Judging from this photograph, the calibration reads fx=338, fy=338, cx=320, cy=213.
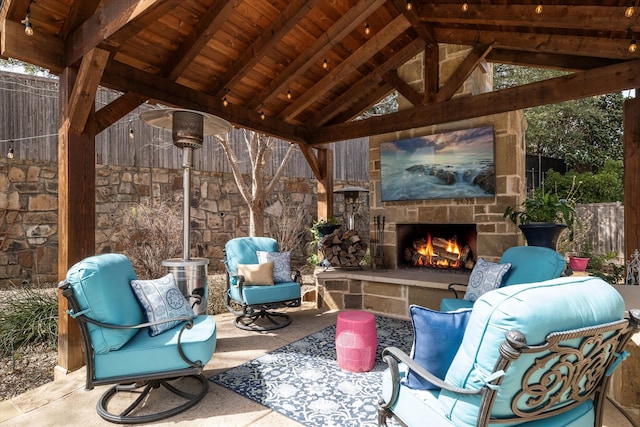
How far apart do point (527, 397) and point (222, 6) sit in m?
Answer: 3.61

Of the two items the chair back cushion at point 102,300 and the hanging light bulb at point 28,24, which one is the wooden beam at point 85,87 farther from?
the chair back cushion at point 102,300

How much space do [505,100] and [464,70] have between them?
26.2 inches

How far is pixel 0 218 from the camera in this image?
5363 mm

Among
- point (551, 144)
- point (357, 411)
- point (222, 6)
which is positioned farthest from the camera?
point (551, 144)

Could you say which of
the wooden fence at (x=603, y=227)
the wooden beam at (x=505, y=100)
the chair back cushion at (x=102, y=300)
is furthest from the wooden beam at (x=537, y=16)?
the wooden fence at (x=603, y=227)

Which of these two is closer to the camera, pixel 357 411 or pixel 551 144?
pixel 357 411

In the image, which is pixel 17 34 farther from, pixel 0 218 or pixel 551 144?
pixel 551 144

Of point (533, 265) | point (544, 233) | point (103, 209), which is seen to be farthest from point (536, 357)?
point (103, 209)

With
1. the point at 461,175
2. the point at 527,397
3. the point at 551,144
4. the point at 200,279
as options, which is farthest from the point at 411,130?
the point at 551,144

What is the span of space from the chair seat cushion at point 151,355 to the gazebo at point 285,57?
99 centimetres

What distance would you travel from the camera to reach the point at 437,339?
1580 millimetres

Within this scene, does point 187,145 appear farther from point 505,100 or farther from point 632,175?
point 632,175

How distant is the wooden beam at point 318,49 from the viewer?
3.46 meters

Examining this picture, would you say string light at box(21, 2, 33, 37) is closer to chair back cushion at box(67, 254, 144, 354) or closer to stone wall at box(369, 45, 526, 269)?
chair back cushion at box(67, 254, 144, 354)
